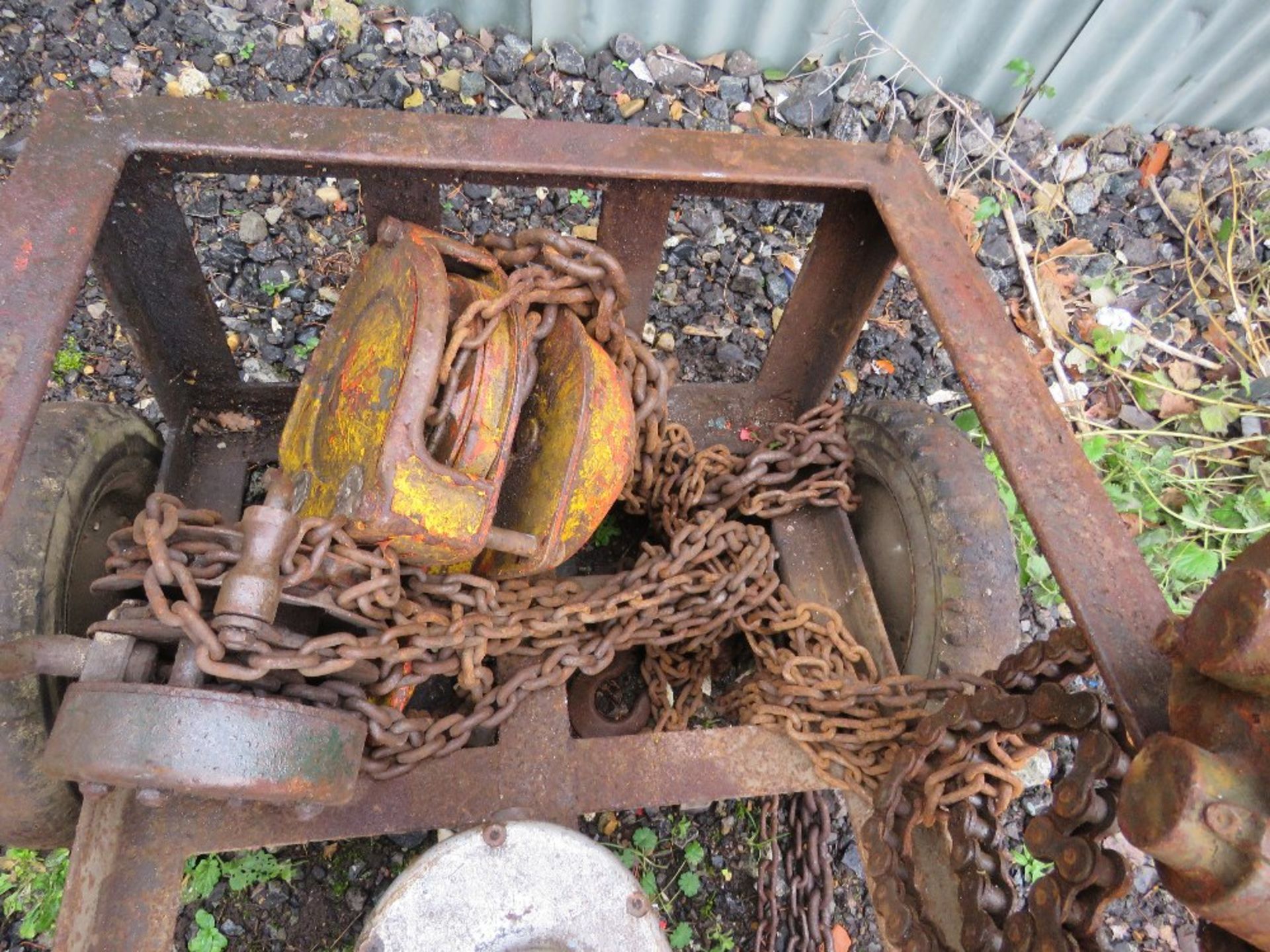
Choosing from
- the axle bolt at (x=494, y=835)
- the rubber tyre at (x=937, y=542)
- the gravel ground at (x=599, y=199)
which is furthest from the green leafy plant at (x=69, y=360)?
the rubber tyre at (x=937, y=542)

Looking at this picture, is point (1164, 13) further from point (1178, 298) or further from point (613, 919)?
point (613, 919)

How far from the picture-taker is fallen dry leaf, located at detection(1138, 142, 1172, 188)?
4.64 m

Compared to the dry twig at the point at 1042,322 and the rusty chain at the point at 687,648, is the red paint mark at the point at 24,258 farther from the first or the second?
the dry twig at the point at 1042,322

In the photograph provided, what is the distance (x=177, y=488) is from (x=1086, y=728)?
225cm

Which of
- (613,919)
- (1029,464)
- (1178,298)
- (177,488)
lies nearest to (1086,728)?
(1029,464)

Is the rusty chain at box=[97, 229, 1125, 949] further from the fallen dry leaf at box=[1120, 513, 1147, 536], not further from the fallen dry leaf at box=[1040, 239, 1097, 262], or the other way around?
the fallen dry leaf at box=[1040, 239, 1097, 262]

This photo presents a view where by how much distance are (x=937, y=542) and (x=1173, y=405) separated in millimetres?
2561

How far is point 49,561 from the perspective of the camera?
6.54ft

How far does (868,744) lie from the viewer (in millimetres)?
2172

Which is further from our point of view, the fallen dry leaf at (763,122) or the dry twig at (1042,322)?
the fallen dry leaf at (763,122)

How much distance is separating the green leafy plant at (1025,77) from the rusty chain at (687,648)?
2.57 metres

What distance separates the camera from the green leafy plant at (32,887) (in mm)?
2736

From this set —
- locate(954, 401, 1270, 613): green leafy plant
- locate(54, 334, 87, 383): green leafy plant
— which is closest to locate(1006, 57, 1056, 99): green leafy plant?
locate(954, 401, 1270, 613): green leafy plant

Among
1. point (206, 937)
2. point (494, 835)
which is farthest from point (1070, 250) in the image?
point (206, 937)
